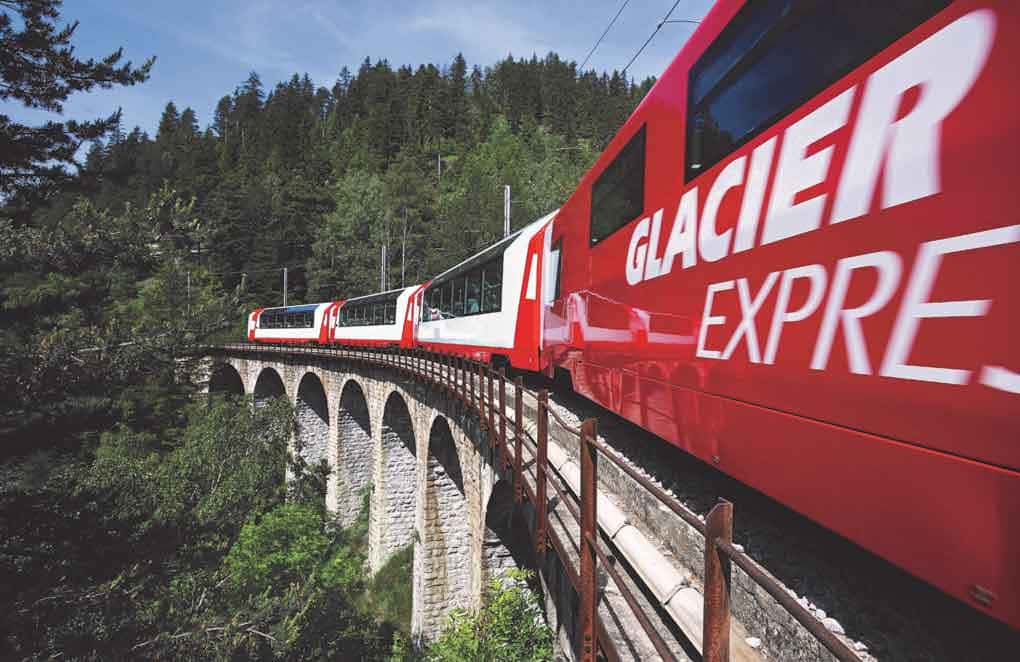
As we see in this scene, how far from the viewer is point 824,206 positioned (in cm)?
232

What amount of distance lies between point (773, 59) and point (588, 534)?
2.54 m

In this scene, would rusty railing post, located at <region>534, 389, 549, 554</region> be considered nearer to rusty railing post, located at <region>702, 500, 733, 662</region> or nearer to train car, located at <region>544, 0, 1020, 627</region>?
train car, located at <region>544, 0, 1020, 627</region>

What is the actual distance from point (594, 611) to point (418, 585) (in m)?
15.6

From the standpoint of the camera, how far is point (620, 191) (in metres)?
5.46

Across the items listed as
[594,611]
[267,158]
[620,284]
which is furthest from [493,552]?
[267,158]

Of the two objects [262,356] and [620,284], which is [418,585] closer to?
[620,284]

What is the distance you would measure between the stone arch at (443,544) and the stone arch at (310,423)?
1613 cm

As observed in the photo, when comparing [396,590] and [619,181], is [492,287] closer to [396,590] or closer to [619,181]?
[619,181]

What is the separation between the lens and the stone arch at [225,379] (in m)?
44.3

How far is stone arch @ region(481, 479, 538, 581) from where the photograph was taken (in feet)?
34.1

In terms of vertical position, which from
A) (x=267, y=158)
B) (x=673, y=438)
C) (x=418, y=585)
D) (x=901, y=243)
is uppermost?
(x=267, y=158)

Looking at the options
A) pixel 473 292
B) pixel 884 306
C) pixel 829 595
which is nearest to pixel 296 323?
pixel 473 292

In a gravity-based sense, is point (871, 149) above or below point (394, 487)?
above

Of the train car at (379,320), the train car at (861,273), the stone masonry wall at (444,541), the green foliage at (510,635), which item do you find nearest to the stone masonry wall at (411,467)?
the stone masonry wall at (444,541)
